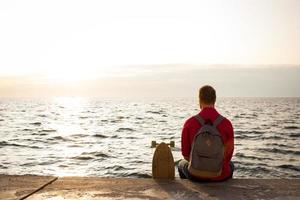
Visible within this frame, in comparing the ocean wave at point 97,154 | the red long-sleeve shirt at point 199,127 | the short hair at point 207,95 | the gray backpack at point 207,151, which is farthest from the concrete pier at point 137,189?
the ocean wave at point 97,154

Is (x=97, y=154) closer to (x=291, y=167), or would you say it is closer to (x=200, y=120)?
(x=291, y=167)

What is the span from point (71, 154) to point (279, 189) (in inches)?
592

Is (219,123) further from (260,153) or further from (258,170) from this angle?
(260,153)

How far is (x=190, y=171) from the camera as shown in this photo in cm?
560

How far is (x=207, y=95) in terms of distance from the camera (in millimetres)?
5402

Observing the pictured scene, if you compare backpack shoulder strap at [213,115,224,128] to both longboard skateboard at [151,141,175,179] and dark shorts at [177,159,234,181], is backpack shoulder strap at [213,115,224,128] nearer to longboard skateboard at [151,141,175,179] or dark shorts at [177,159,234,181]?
dark shorts at [177,159,234,181]

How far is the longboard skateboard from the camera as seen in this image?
19.9ft

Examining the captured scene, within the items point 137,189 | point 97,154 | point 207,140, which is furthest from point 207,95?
point 97,154

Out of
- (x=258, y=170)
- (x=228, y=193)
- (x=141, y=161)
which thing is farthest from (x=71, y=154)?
(x=228, y=193)

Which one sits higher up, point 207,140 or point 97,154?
Result: point 207,140

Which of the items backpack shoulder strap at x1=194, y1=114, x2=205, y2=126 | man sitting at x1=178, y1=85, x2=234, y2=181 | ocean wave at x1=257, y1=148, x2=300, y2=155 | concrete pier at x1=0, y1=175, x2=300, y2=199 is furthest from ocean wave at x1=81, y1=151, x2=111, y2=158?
backpack shoulder strap at x1=194, y1=114, x2=205, y2=126

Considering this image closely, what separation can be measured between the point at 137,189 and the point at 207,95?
160 centimetres

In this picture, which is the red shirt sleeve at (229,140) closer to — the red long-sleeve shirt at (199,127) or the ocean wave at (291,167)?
the red long-sleeve shirt at (199,127)

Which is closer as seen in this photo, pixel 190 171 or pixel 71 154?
pixel 190 171
